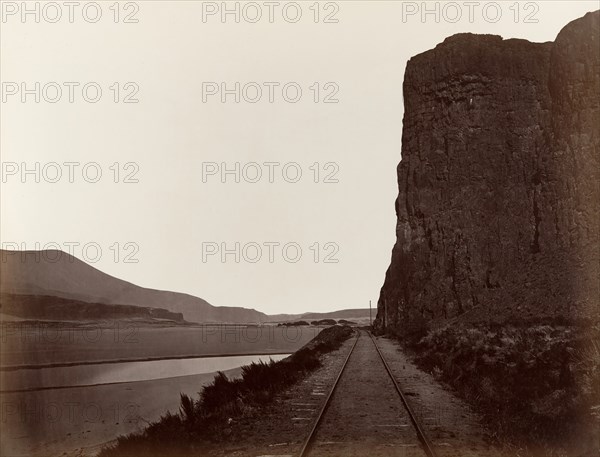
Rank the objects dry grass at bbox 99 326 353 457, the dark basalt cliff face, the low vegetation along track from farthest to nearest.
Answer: the dark basalt cliff face
dry grass at bbox 99 326 353 457
the low vegetation along track

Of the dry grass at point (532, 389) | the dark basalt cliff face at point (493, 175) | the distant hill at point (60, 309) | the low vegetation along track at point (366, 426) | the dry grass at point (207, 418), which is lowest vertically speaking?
the low vegetation along track at point (366, 426)

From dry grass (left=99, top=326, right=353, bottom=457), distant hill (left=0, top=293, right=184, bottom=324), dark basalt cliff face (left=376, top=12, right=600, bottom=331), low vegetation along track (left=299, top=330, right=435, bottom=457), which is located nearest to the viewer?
low vegetation along track (left=299, top=330, right=435, bottom=457)

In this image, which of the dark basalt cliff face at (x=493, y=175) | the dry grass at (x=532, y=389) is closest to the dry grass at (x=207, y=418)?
the dry grass at (x=532, y=389)

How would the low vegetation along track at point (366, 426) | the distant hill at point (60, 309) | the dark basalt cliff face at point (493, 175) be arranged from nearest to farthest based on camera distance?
the low vegetation along track at point (366, 426)
the dark basalt cliff face at point (493, 175)
the distant hill at point (60, 309)

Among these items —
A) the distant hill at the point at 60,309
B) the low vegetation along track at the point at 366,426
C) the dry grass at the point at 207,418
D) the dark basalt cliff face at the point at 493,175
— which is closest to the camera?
the low vegetation along track at the point at 366,426

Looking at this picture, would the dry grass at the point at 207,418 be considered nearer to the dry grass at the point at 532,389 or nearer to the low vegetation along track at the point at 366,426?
the low vegetation along track at the point at 366,426

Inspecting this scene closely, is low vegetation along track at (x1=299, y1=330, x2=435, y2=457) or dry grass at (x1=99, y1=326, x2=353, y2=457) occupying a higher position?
dry grass at (x1=99, y1=326, x2=353, y2=457)

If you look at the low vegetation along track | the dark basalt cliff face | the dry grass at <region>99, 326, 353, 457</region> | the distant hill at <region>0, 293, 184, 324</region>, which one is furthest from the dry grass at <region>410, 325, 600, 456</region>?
the distant hill at <region>0, 293, 184, 324</region>

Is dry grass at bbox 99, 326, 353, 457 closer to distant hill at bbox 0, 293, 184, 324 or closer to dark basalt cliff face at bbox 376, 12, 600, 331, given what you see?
dark basalt cliff face at bbox 376, 12, 600, 331
